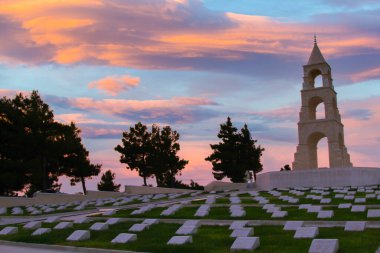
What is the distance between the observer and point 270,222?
55.4 feet

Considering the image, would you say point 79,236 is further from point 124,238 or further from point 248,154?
point 248,154

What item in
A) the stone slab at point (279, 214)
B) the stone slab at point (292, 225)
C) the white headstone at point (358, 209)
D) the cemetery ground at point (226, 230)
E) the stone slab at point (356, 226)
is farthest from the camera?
the white headstone at point (358, 209)

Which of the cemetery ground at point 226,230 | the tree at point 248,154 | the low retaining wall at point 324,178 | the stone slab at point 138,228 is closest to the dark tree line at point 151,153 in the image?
the tree at point 248,154

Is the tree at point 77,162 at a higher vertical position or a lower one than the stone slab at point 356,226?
higher

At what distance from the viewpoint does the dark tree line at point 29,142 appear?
141 ft

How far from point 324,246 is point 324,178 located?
31.3 meters

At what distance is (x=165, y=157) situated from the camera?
54281 mm

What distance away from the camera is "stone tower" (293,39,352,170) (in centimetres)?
4719

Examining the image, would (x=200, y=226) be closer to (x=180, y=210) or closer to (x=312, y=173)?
(x=180, y=210)

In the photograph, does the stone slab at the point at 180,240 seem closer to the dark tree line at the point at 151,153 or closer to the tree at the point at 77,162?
the tree at the point at 77,162

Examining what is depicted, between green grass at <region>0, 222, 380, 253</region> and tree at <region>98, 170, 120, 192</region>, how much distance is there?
49.1 meters

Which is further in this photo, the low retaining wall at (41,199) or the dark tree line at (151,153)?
the dark tree line at (151,153)

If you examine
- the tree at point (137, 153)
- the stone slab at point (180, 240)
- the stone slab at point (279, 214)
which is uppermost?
the tree at point (137, 153)

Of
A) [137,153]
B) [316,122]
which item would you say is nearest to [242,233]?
[316,122]
